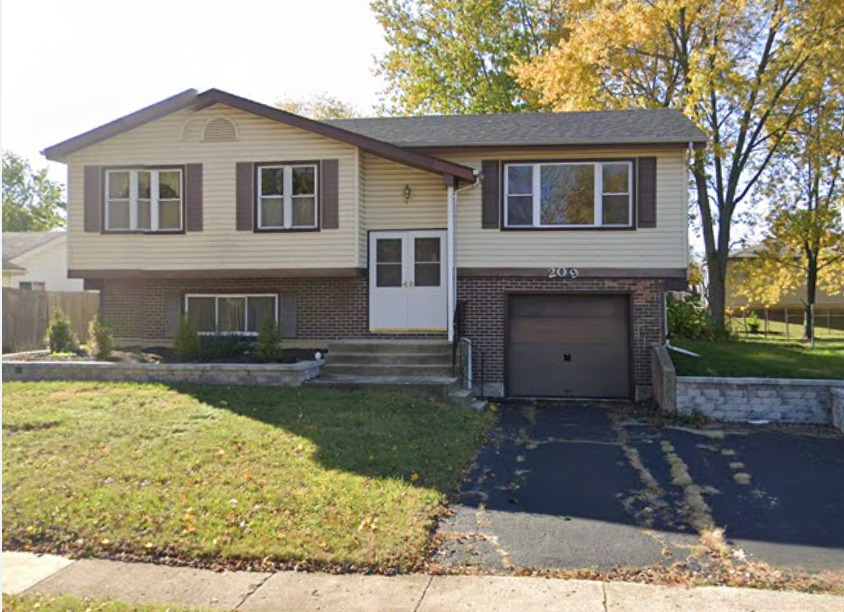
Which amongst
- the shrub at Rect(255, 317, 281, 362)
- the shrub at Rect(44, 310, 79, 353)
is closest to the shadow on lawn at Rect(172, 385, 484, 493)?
the shrub at Rect(255, 317, 281, 362)

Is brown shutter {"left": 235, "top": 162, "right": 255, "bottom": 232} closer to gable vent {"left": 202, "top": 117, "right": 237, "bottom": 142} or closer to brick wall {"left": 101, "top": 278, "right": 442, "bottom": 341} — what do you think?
gable vent {"left": 202, "top": 117, "right": 237, "bottom": 142}

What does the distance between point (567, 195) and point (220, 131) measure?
7.04m

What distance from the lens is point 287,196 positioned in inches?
545

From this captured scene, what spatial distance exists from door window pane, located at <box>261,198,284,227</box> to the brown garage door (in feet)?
16.1

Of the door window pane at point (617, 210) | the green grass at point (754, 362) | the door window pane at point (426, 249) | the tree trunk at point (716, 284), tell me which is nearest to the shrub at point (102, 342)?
the door window pane at point (426, 249)

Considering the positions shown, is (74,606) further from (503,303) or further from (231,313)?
(231,313)

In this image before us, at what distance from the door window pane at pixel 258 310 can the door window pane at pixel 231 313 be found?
0.46 feet

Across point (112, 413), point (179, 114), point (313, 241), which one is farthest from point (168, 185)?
point (112, 413)

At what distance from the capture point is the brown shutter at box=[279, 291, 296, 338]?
14.3 meters

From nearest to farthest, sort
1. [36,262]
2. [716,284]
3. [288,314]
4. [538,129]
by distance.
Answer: [288,314], [538,129], [716,284], [36,262]

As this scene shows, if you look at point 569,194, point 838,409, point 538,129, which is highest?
point 538,129

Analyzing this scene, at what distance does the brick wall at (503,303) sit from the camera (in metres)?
13.6

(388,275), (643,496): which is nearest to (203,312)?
(388,275)

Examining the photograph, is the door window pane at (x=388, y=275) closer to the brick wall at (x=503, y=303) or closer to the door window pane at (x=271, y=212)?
the brick wall at (x=503, y=303)
